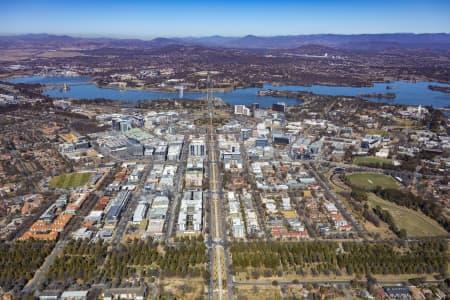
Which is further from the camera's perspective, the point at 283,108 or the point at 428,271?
the point at 283,108

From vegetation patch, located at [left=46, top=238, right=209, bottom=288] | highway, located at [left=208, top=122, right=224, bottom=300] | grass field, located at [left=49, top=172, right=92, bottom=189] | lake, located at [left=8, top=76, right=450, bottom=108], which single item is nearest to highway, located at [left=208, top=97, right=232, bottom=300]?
highway, located at [left=208, top=122, right=224, bottom=300]

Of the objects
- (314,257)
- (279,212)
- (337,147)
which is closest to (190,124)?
(337,147)

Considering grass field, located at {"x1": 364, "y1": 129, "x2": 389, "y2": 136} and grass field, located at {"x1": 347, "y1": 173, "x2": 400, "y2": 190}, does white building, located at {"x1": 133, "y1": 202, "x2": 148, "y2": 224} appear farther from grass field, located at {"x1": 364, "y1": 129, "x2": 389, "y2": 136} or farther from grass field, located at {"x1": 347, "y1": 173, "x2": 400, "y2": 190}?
grass field, located at {"x1": 364, "y1": 129, "x2": 389, "y2": 136}

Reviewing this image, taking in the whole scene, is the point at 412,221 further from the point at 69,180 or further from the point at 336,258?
the point at 69,180

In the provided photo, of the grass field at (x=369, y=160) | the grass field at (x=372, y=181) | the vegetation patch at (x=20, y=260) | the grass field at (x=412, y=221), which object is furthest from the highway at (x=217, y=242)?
the grass field at (x=369, y=160)

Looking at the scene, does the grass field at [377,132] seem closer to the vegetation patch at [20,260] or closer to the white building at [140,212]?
the white building at [140,212]

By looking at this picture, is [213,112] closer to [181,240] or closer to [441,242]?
[181,240]

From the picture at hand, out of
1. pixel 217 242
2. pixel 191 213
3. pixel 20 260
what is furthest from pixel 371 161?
pixel 20 260

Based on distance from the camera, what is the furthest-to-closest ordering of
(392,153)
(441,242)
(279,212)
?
(392,153) < (279,212) < (441,242)
